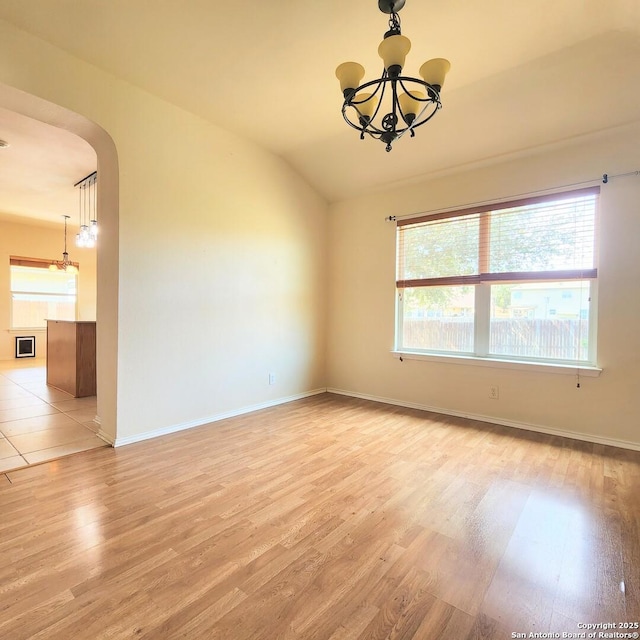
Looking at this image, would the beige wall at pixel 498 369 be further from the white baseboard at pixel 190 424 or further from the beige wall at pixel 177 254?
the white baseboard at pixel 190 424

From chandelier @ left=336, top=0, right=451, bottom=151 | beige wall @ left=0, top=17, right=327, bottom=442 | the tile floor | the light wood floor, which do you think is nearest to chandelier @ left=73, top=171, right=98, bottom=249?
beige wall @ left=0, top=17, right=327, bottom=442

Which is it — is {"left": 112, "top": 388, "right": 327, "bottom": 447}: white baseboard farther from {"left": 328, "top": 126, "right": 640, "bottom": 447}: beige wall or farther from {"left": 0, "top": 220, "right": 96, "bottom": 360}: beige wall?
{"left": 0, "top": 220, "right": 96, "bottom": 360}: beige wall

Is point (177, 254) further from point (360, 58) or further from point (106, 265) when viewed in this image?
point (360, 58)

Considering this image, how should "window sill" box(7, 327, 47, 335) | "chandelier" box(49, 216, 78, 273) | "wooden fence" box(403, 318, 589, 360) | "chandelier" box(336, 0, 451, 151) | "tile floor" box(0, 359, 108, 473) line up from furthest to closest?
"window sill" box(7, 327, 47, 335) < "chandelier" box(49, 216, 78, 273) < "wooden fence" box(403, 318, 589, 360) < "tile floor" box(0, 359, 108, 473) < "chandelier" box(336, 0, 451, 151)

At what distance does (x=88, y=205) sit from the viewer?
5.79 m

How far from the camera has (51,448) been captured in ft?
9.16

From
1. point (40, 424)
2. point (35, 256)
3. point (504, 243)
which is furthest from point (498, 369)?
point (35, 256)

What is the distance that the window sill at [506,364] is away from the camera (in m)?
3.09

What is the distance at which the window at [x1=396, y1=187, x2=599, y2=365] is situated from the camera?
125 inches

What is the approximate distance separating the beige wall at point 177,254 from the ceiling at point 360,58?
0.25 meters

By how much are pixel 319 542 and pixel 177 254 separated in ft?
8.51

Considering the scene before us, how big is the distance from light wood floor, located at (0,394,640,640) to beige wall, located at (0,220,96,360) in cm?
659

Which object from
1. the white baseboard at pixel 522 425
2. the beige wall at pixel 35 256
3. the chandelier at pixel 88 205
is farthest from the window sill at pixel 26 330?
the white baseboard at pixel 522 425

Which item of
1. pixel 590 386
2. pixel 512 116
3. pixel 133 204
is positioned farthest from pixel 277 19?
pixel 590 386
